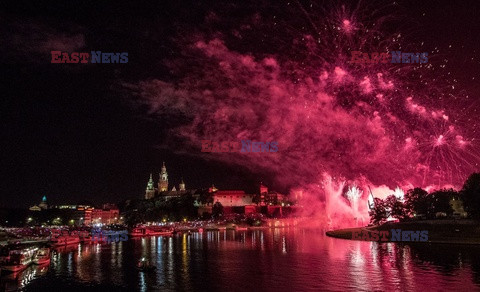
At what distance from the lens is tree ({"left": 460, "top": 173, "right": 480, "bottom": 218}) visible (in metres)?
51.4

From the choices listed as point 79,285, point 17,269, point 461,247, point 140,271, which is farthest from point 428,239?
point 17,269

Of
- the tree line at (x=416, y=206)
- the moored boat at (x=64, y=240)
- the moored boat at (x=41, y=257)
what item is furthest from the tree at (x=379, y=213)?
the moored boat at (x=64, y=240)

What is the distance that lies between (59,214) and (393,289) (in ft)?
449

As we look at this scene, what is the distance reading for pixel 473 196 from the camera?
52844mm

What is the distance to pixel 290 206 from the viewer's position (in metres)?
167

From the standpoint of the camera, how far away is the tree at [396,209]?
67250 mm

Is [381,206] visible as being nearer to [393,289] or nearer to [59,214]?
[393,289]

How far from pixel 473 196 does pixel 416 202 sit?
15.6 metres

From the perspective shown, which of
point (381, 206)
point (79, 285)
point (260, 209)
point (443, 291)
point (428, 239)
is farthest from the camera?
point (260, 209)

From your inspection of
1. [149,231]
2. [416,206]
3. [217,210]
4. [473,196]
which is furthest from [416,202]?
[217,210]

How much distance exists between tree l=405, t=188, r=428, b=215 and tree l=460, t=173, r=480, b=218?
32.7 feet

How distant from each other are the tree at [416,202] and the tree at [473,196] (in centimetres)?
997

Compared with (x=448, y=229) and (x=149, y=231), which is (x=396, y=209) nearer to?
(x=448, y=229)

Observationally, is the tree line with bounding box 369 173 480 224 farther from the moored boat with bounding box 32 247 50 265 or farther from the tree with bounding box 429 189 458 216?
the moored boat with bounding box 32 247 50 265
